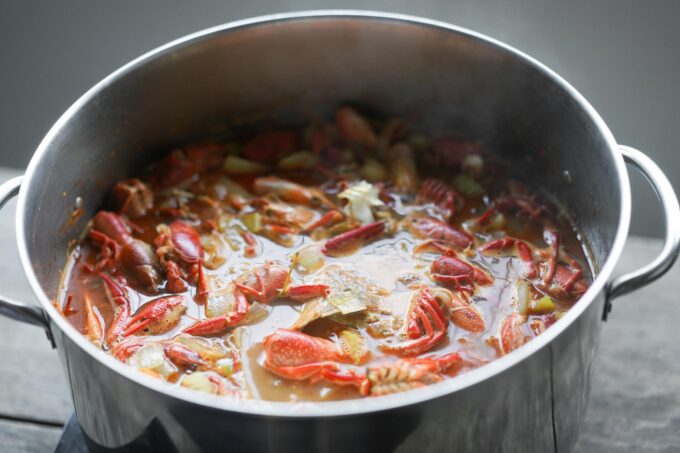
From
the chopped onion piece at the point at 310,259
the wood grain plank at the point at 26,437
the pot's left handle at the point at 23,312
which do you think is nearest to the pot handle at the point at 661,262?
the chopped onion piece at the point at 310,259

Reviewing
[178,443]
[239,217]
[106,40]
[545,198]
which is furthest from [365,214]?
[106,40]

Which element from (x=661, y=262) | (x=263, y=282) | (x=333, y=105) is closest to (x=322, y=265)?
(x=263, y=282)

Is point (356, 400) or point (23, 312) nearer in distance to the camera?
point (356, 400)

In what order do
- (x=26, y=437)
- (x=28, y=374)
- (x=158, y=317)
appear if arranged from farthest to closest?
1. (x=28, y=374)
2. (x=26, y=437)
3. (x=158, y=317)

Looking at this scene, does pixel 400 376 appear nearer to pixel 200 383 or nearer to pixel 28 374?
pixel 200 383

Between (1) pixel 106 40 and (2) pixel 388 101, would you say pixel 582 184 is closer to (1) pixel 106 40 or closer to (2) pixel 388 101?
(2) pixel 388 101

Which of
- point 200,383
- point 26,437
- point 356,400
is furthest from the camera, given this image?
point 26,437
